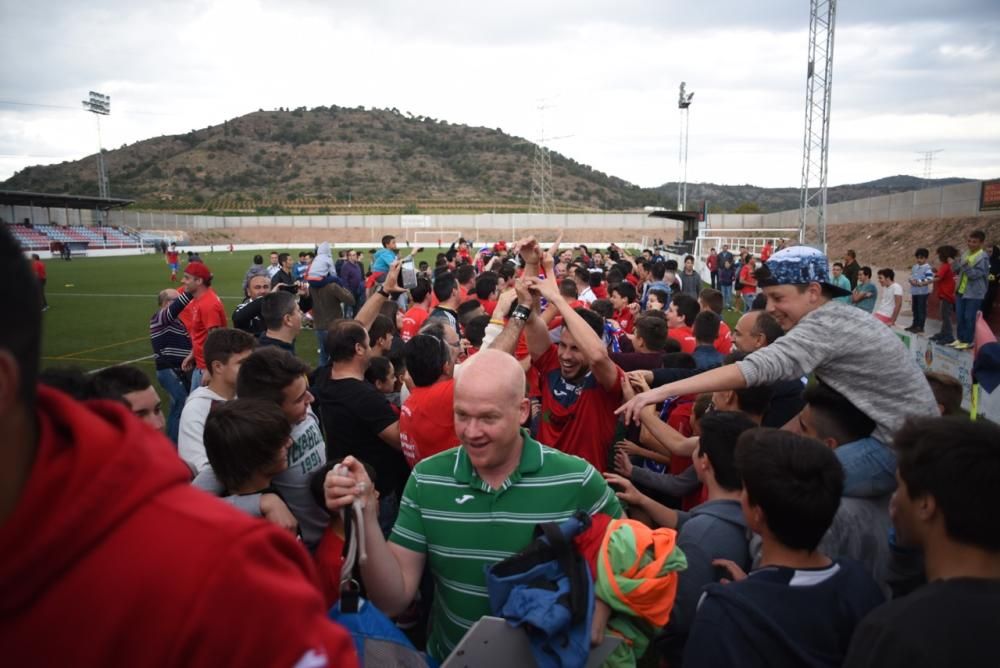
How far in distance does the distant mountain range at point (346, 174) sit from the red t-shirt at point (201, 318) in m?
93.7

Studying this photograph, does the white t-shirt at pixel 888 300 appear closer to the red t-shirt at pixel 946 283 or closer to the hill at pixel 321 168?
the red t-shirt at pixel 946 283

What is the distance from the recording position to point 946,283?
13852 millimetres

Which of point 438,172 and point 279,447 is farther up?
point 438,172

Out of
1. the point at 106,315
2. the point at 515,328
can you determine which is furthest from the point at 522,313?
the point at 106,315

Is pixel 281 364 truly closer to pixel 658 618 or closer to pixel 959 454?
pixel 658 618

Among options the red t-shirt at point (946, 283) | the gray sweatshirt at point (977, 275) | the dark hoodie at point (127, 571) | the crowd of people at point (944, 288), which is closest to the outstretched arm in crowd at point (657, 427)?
the dark hoodie at point (127, 571)

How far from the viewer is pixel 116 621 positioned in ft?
2.63

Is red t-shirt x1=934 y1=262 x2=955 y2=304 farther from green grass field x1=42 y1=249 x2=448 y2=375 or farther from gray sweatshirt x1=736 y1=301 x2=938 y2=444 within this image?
green grass field x1=42 y1=249 x2=448 y2=375

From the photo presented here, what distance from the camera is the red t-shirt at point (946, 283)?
45.1 ft

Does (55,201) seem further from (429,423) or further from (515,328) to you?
(429,423)

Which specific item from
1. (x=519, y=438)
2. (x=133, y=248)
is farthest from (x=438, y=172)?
(x=519, y=438)

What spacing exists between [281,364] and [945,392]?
4397 mm

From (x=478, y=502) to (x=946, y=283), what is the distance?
50.8 ft

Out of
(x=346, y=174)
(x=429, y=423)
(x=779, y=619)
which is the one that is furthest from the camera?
(x=346, y=174)
